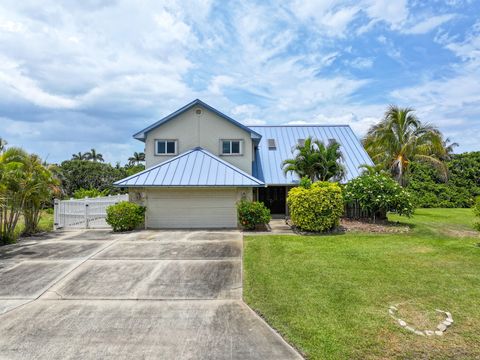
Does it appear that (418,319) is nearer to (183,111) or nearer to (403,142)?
(183,111)

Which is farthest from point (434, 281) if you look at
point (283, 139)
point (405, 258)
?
point (283, 139)

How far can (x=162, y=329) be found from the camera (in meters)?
5.91

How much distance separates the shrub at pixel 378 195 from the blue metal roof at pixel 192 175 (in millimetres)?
4687

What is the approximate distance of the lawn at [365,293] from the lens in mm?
5164

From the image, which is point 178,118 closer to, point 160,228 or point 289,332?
point 160,228

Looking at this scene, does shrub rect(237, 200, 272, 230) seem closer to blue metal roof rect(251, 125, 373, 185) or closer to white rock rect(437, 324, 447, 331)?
blue metal roof rect(251, 125, 373, 185)

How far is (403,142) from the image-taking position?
25.0 m

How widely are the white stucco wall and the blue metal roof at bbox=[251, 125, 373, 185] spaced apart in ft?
6.43

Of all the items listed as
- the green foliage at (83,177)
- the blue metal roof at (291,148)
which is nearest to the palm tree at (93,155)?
the green foliage at (83,177)

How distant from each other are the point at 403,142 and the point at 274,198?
10.9 metres

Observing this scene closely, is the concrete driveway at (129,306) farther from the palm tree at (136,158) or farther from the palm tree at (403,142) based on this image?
the palm tree at (136,158)

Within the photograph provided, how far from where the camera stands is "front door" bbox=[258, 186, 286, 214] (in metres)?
22.6

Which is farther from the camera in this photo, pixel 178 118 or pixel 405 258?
pixel 178 118

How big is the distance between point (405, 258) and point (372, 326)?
536cm
